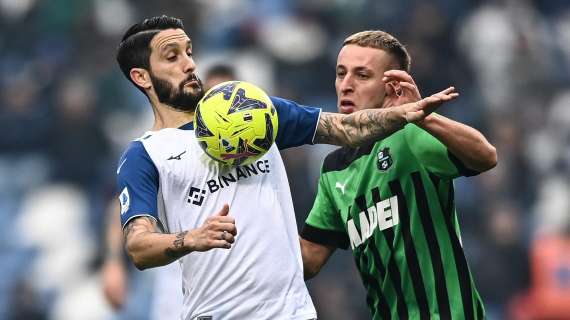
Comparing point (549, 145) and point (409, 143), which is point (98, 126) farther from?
point (409, 143)

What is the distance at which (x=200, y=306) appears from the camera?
566 centimetres

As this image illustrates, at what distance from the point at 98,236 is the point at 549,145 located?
486 cm

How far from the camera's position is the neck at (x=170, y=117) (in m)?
5.87

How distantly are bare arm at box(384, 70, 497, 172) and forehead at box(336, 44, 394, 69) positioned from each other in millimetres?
721

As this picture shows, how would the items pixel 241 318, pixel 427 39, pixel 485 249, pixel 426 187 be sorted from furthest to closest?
pixel 427 39
pixel 485 249
pixel 426 187
pixel 241 318

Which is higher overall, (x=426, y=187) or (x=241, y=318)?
(x=426, y=187)

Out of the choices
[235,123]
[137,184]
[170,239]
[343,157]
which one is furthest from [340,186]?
[170,239]

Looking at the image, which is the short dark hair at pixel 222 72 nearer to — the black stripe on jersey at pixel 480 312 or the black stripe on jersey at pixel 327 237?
the black stripe on jersey at pixel 327 237

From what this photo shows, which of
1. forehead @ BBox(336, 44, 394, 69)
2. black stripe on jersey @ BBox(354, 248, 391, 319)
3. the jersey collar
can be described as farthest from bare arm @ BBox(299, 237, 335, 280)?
the jersey collar

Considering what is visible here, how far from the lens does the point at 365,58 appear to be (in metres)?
6.35

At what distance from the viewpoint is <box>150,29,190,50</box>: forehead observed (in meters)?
5.89

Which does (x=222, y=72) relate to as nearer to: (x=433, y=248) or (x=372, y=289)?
(x=372, y=289)

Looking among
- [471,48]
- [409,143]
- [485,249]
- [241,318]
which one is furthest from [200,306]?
[471,48]

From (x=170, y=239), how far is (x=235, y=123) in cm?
60
